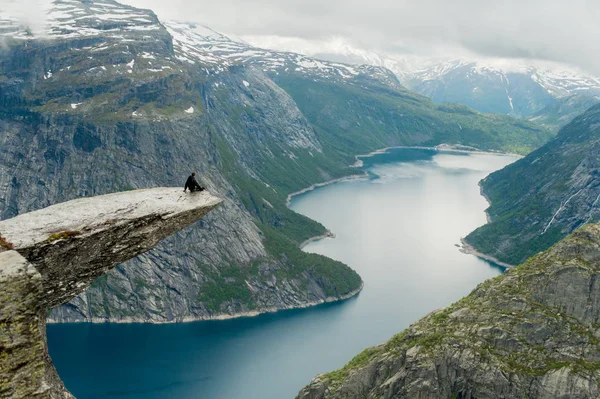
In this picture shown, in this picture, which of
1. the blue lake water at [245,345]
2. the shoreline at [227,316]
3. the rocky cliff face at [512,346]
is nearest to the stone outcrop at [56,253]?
the rocky cliff face at [512,346]

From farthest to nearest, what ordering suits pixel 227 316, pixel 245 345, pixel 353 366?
pixel 227 316 → pixel 245 345 → pixel 353 366

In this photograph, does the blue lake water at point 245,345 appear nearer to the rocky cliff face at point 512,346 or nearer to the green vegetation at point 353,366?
the green vegetation at point 353,366

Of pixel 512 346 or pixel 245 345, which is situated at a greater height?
pixel 512 346

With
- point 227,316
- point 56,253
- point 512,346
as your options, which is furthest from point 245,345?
point 56,253

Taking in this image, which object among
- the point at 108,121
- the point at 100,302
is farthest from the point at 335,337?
the point at 108,121

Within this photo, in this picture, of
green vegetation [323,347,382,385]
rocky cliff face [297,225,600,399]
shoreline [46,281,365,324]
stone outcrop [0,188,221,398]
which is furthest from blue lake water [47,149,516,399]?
stone outcrop [0,188,221,398]

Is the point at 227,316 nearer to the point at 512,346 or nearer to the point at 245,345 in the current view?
the point at 245,345

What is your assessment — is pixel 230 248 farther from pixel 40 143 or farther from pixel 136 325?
pixel 40 143
